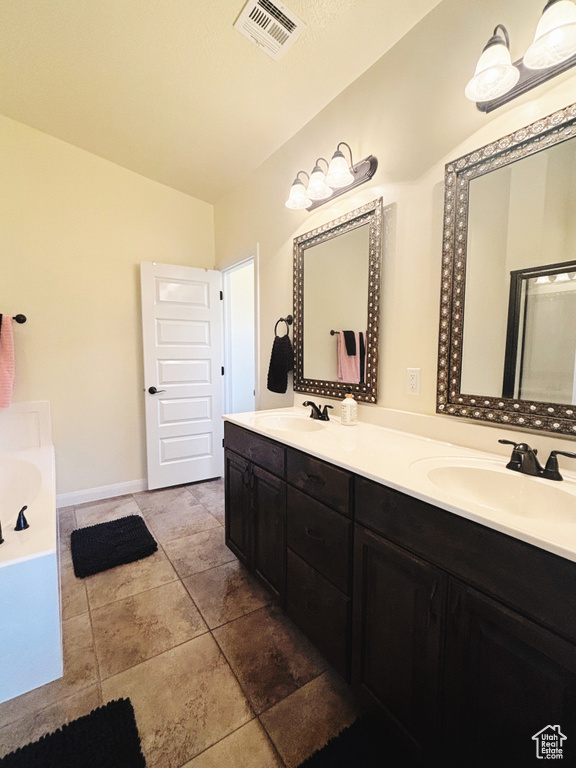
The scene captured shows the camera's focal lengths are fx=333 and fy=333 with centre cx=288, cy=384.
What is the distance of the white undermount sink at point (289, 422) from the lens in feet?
6.13

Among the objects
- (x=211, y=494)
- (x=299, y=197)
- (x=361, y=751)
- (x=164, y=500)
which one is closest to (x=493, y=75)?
(x=299, y=197)

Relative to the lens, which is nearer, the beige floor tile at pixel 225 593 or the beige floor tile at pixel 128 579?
the beige floor tile at pixel 225 593

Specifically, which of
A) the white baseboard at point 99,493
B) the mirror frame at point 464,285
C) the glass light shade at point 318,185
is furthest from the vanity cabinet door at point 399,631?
the white baseboard at point 99,493

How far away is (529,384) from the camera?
3.71 ft

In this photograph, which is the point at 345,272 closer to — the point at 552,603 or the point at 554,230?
the point at 554,230

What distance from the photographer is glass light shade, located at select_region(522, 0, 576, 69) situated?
2.99 feet

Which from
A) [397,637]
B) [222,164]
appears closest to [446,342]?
[397,637]

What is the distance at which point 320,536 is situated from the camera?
126 centimetres

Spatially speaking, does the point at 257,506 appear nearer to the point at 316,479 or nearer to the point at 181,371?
the point at 316,479

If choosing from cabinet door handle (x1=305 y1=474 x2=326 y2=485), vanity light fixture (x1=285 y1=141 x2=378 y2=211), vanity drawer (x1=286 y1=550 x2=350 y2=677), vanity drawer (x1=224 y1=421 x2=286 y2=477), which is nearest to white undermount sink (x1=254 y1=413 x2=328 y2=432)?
vanity drawer (x1=224 y1=421 x2=286 y2=477)

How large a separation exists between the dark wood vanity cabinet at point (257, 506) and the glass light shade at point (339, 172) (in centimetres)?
135

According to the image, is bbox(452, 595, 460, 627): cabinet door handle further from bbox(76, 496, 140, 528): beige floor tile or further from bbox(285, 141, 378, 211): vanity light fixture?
bbox(76, 496, 140, 528): beige floor tile

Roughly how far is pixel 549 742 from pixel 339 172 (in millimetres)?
2066

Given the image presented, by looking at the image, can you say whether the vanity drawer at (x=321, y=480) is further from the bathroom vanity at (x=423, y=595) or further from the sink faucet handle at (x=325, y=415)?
the sink faucet handle at (x=325, y=415)
